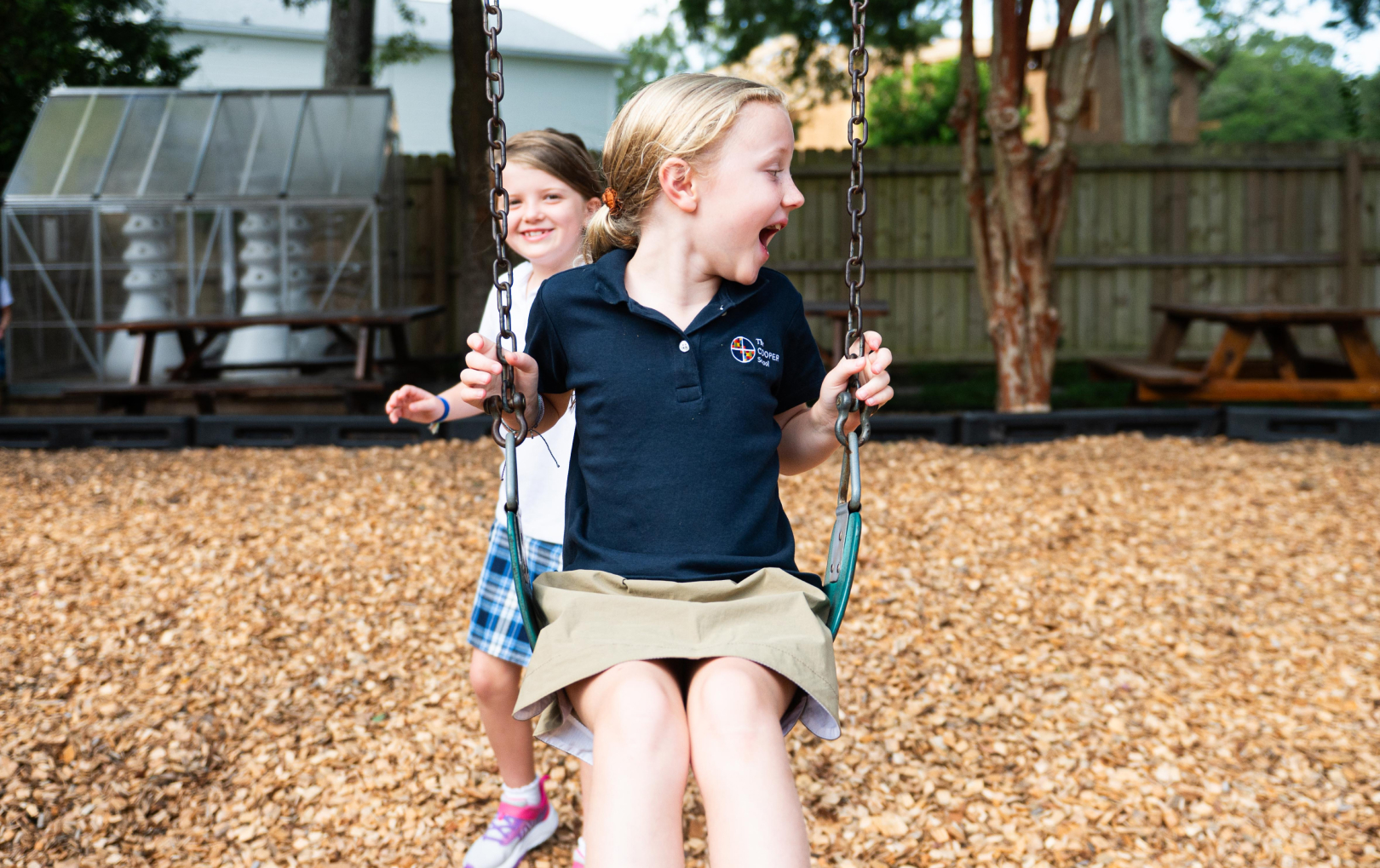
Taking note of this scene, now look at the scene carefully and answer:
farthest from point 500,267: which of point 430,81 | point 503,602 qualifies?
point 430,81

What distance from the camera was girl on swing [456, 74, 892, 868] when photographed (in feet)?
4.53

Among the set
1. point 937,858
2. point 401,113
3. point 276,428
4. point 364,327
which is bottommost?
point 937,858

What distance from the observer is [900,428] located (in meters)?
5.83

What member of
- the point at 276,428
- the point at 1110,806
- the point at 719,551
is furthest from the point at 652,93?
the point at 276,428

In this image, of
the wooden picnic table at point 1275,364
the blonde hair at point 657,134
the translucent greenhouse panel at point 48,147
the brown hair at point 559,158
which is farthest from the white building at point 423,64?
the blonde hair at point 657,134

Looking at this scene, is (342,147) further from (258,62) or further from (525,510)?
(258,62)

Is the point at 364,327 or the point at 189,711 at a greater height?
the point at 364,327

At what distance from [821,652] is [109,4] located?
36.9ft

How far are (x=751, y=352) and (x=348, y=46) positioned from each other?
9.94m

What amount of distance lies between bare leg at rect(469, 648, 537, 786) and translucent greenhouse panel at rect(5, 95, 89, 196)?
25.4ft

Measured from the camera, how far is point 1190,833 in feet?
7.88

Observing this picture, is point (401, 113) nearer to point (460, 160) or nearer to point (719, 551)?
point (460, 160)

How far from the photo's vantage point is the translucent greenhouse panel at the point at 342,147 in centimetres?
832

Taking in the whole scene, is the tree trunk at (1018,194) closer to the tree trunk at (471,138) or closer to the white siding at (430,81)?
the tree trunk at (471,138)
